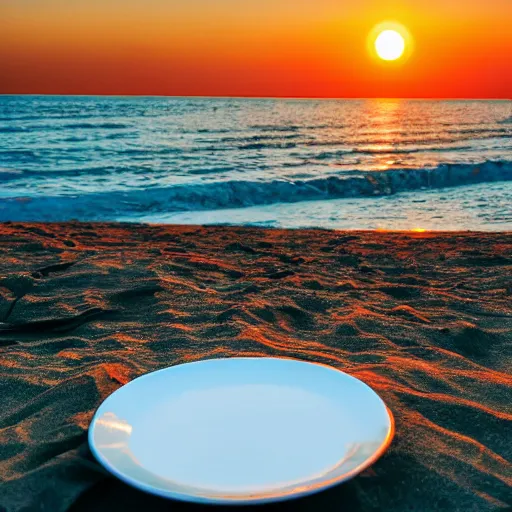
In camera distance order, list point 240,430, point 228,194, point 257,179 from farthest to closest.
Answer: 1. point 257,179
2. point 228,194
3. point 240,430

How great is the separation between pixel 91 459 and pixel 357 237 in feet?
19.7

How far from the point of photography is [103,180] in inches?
597

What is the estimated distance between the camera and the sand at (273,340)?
6.72ft

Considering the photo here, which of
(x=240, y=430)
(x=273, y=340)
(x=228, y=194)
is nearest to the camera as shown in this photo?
(x=240, y=430)

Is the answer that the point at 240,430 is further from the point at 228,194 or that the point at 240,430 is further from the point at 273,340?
the point at 228,194

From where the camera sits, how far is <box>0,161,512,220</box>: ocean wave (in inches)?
469

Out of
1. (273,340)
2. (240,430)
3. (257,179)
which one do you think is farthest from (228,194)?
(240,430)

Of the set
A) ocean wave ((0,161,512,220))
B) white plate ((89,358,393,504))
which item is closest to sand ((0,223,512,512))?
white plate ((89,358,393,504))

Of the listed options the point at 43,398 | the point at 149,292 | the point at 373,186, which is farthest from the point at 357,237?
the point at 373,186

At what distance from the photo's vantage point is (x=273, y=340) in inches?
140

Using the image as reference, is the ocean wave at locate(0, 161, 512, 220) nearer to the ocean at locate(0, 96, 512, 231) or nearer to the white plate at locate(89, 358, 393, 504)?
the ocean at locate(0, 96, 512, 231)

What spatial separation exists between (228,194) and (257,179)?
60.8 inches

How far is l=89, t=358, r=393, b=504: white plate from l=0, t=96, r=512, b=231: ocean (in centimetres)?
758

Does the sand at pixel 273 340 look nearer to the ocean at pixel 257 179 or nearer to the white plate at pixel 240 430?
the white plate at pixel 240 430
